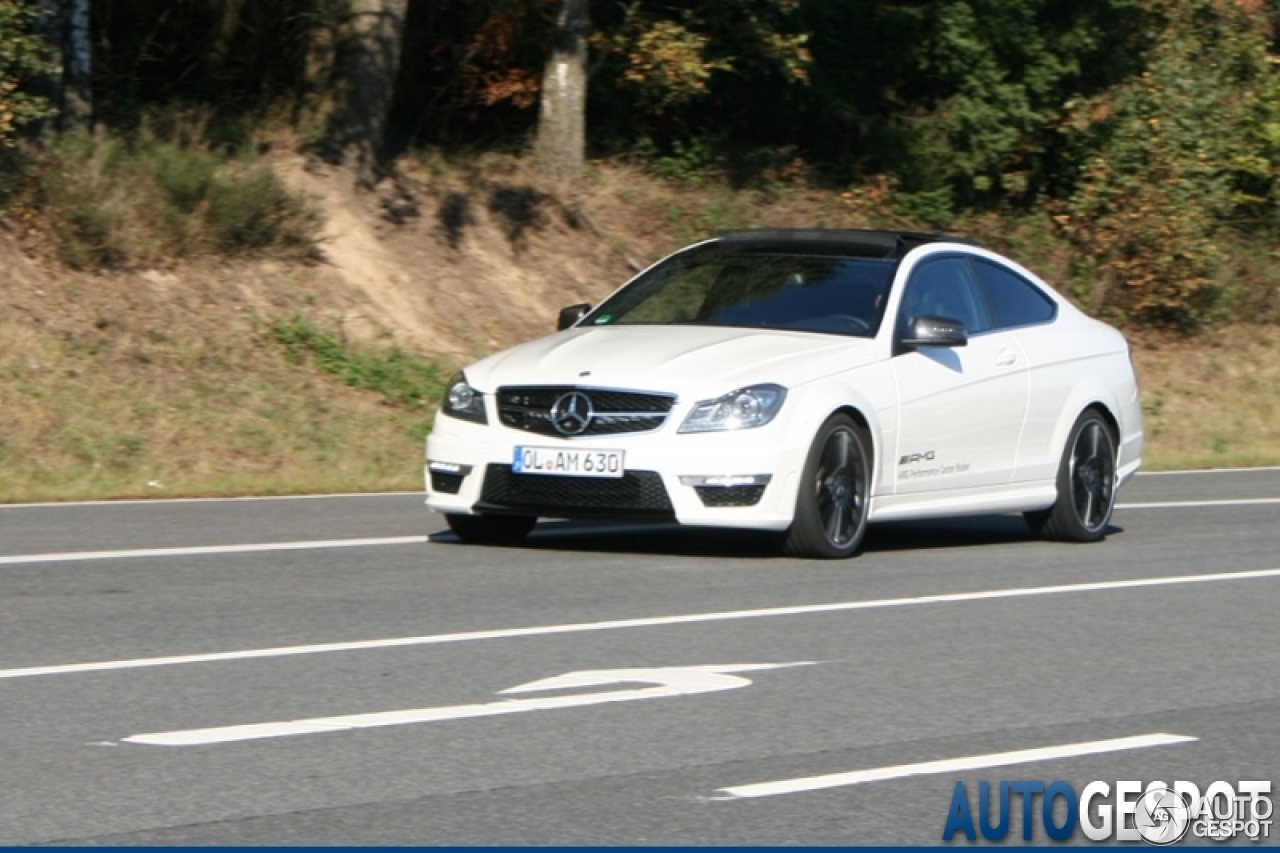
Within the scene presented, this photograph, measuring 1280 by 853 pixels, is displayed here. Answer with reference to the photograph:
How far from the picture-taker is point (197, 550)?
11.6 m

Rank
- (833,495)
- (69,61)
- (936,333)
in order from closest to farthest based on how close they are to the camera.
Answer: (833,495) < (936,333) < (69,61)

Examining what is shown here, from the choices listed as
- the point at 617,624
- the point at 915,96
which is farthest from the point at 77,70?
the point at 617,624

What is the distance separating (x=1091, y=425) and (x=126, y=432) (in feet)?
24.3

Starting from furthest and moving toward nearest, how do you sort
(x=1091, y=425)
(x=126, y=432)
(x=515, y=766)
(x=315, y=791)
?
(x=126, y=432), (x=1091, y=425), (x=515, y=766), (x=315, y=791)

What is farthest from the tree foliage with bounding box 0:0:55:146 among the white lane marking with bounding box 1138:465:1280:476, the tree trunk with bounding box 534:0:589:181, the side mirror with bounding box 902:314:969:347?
the white lane marking with bounding box 1138:465:1280:476

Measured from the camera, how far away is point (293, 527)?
12883 millimetres

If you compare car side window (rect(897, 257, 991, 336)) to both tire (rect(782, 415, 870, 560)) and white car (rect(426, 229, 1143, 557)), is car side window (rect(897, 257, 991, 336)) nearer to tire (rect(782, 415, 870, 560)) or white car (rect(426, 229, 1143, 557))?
white car (rect(426, 229, 1143, 557))

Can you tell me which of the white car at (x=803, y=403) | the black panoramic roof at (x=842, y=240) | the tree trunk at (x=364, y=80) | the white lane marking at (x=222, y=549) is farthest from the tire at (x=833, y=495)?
the tree trunk at (x=364, y=80)

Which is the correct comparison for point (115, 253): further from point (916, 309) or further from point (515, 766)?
point (515, 766)

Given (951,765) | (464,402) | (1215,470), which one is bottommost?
(1215,470)

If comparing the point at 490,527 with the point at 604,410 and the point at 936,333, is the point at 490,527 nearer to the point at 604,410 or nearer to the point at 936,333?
the point at 604,410

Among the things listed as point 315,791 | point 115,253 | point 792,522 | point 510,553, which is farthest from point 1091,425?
point 115,253

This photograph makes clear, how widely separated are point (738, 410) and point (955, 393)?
1.78 metres

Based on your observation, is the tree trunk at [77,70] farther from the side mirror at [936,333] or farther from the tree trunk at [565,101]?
Result: the side mirror at [936,333]
